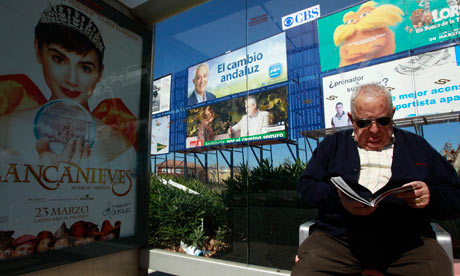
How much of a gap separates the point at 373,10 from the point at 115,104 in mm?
2404

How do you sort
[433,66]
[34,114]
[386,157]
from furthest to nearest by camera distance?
[34,114], [433,66], [386,157]

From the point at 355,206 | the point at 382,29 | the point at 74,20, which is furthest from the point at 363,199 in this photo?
the point at 74,20

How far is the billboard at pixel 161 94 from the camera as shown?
3.15 m

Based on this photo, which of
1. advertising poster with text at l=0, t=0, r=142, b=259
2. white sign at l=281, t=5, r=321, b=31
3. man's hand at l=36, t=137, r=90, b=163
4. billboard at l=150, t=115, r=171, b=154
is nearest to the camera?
advertising poster with text at l=0, t=0, r=142, b=259

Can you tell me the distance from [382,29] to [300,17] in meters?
0.65

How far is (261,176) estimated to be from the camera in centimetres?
245

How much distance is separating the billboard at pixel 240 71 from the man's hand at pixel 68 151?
1.10 metres

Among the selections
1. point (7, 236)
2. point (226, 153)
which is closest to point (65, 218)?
point (7, 236)

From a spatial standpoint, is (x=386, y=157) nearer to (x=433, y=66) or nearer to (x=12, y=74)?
(x=433, y=66)

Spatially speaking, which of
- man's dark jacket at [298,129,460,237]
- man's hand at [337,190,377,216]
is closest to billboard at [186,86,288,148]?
man's dark jacket at [298,129,460,237]

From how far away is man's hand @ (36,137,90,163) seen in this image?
2.19 meters

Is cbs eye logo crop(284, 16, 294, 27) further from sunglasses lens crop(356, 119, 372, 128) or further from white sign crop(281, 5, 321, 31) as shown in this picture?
sunglasses lens crop(356, 119, 372, 128)

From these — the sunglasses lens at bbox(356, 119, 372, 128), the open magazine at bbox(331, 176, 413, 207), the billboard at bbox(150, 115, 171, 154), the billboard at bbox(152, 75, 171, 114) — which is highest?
the billboard at bbox(152, 75, 171, 114)

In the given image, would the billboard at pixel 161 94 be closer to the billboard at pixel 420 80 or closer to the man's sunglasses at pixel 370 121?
the billboard at pixel 420 80
